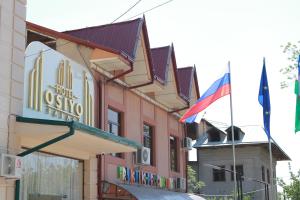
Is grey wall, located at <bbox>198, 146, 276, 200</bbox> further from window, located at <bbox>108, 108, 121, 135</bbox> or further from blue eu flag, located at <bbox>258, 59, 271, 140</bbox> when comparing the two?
window, located at <bbox>108, 108, 121, 135</bbox>

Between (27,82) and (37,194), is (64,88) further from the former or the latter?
(37,194)

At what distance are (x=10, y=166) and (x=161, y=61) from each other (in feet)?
37.3

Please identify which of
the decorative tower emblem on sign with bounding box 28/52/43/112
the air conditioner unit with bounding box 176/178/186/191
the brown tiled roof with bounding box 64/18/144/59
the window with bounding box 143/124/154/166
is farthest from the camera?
the air conditioner unit with bounding box 176/178/186/191

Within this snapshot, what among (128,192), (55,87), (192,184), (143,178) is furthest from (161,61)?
(192,184)

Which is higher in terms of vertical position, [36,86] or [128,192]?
[36,86]

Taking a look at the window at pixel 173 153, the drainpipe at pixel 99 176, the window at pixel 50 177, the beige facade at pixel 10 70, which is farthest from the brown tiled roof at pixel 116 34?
the window at pixel 173 153

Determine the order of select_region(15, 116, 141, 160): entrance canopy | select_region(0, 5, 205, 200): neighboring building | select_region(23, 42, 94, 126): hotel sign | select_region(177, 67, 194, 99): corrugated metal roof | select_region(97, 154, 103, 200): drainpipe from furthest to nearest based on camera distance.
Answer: select_region(177, 67, 194, 99): corrugated metal roof
select_region(97, 154, 103, 200): drainpipe
select_region(23, 42, 94, 126): hotel sign
select_region(0, 5, 205, 200): neighboring building
select_region(15, 116, 141, 160): entrance canopy

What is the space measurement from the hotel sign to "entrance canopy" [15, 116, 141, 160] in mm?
665

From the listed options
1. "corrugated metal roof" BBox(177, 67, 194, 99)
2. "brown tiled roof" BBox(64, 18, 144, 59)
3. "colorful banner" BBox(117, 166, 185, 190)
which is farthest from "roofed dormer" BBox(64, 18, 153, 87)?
"corrugated metal roof" BBox(177, 67, 194, 99)

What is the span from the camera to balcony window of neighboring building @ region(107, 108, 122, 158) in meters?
16.7

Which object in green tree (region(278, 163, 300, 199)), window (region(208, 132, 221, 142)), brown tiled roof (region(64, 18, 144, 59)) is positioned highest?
brown tiled roof (region(64, 18, 144, 59))

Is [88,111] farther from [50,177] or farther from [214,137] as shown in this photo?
[214,137]

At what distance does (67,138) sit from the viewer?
1181 cm

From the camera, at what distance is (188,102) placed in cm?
2212
